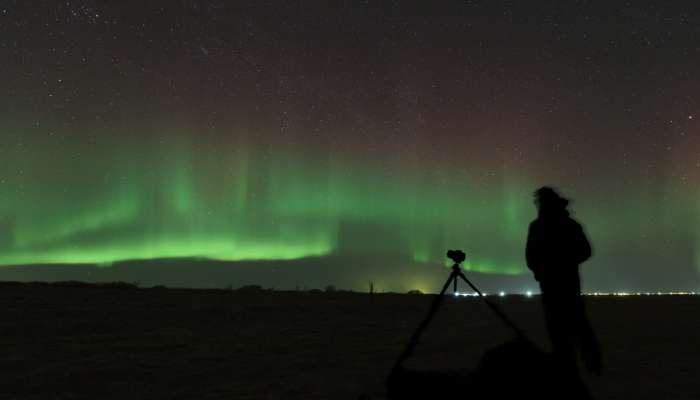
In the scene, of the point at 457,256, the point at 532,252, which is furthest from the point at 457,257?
the point at 532,252

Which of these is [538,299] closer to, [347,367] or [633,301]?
[633,301]

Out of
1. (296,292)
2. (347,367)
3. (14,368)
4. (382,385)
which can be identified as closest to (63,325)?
(14,368)

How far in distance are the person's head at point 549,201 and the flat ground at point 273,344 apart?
8.71ft

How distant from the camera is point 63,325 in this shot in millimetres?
13812

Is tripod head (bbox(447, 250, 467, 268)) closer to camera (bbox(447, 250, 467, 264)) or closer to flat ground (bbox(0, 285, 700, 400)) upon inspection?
camera (bbox(447, 250, 467, 264))

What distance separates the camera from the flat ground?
7684 millimetres

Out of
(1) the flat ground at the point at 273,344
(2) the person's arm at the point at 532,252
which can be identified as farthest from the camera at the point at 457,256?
(1) the flat ground at the point at 273,344

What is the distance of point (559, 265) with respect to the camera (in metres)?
5.96

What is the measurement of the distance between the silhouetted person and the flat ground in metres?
1.83

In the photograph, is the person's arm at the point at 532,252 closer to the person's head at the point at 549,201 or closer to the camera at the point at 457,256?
the person's head at the point at 549,201

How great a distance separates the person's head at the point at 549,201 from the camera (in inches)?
238

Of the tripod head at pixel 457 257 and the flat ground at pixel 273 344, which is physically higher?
the tripod head at pixel 457 257

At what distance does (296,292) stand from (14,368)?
51.7 ft

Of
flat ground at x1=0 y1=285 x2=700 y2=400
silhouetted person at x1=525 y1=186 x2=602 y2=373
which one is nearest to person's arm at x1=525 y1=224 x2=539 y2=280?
silhouetted person at x1=525 y1=186 x2=602 y2=373
